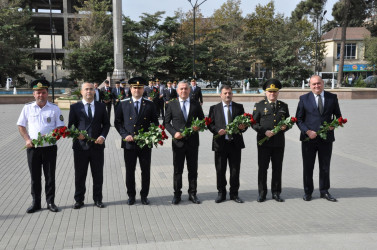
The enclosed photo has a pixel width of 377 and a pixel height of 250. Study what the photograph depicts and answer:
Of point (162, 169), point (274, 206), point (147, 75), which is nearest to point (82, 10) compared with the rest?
point (147, 75)

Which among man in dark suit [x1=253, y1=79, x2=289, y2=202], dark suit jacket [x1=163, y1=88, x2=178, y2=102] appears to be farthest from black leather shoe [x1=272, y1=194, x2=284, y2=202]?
dark suit jacket [x1=163, y1=88, x2=178, y2=102]

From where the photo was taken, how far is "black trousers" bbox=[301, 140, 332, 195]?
246 inches

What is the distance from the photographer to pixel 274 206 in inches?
233

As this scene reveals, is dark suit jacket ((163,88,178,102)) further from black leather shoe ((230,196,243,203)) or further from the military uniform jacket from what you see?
black leather shoe ((230,196,243,203))

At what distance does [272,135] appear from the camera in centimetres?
602

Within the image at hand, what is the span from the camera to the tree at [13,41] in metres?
38.6

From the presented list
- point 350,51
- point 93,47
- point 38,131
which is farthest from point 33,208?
point 350,51

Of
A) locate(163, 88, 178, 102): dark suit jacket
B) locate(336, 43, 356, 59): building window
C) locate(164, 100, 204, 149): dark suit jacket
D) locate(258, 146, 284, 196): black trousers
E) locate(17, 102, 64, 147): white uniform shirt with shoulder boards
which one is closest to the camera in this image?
locate(17, 102, 64, 147): white uniform shirt with shoulder boards

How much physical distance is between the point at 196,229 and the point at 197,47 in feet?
129

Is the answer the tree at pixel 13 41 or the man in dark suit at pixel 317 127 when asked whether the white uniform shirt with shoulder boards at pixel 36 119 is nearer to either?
the man in dark suit at pixel 317 127

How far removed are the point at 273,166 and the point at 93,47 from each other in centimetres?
3868

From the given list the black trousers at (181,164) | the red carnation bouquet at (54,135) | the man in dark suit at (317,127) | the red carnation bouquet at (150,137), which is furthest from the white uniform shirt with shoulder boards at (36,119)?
the man in dark suit at (317,127)

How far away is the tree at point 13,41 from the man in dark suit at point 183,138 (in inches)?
1440

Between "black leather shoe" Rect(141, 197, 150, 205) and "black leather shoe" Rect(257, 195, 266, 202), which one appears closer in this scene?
"black leather shoe" Rect(141, 197, 150, 205)
